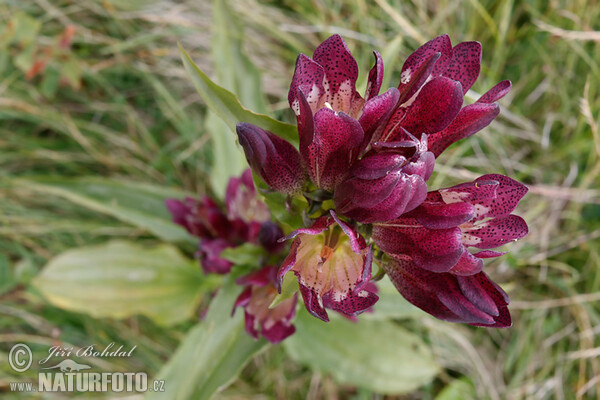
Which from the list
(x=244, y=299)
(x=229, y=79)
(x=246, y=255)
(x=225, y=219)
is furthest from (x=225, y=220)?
(x=229, y=79)

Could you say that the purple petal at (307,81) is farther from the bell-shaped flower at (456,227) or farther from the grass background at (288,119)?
the grass background at (288,119)

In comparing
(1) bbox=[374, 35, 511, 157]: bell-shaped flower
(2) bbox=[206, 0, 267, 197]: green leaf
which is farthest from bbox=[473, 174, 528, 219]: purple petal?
(2) bbox=[206, 0, 267, 197]: green leaf

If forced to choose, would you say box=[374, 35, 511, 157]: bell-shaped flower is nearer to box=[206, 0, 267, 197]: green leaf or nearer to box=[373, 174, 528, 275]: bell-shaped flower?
box=[373, 174, 528, 275]: bell-shaped flower

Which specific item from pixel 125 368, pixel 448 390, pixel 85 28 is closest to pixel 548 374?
pixel 448 390

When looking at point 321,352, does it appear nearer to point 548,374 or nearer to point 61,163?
point 548,374

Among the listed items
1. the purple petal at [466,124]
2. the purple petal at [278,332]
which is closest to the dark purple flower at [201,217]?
the purple petal at [278,332]

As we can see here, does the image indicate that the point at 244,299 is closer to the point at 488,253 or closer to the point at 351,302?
the point at 351,302

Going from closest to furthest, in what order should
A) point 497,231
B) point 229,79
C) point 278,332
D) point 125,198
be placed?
point 497,231 → point 278,332 → point 229,79 → point 125,198

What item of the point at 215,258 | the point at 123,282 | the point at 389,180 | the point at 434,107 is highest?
the point at 434,107
